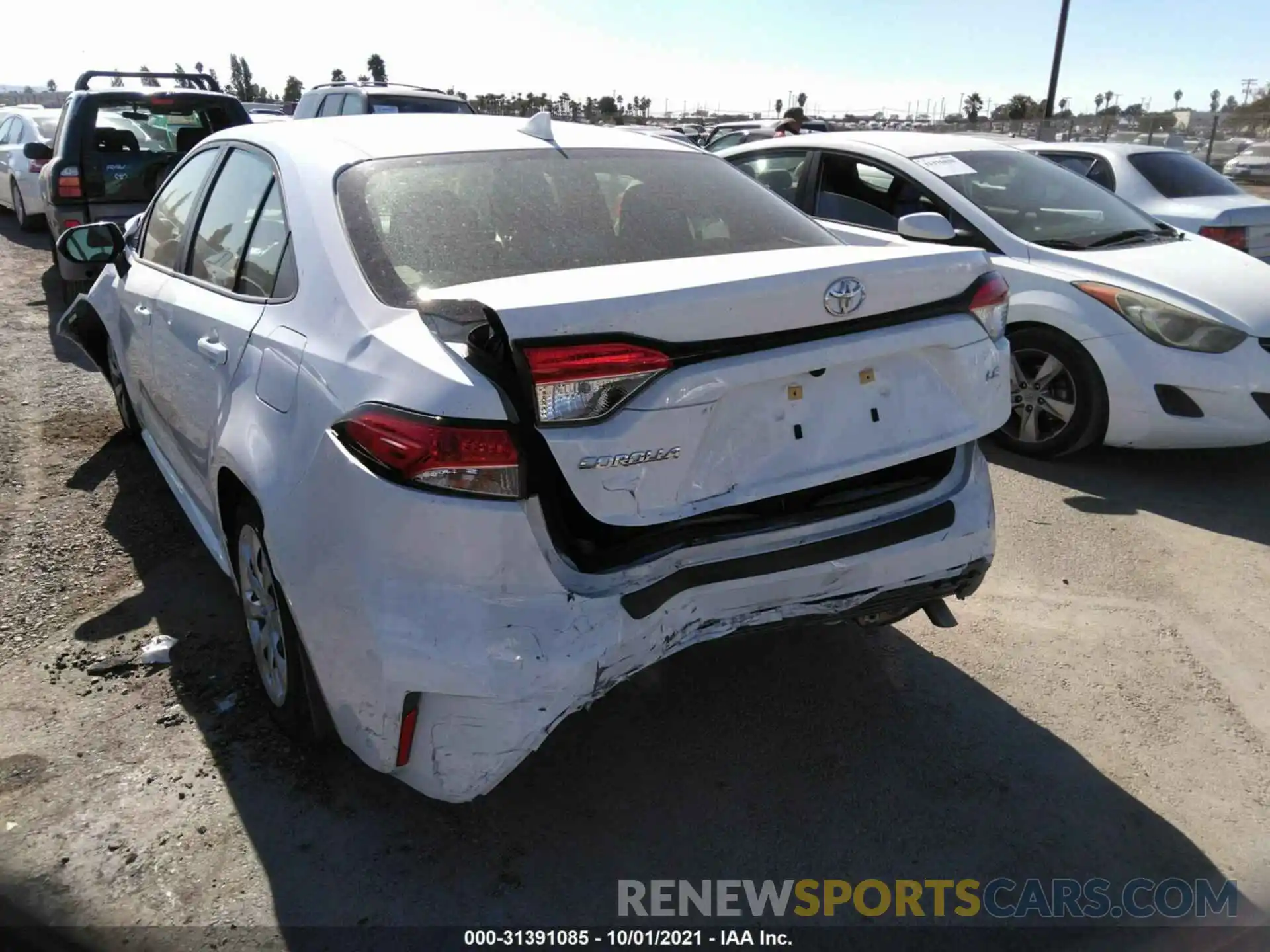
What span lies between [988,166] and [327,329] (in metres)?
4.84

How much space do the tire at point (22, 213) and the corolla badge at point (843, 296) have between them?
13.5 m

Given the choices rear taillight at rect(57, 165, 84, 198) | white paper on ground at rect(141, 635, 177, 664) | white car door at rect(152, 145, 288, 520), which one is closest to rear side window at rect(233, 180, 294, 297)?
white car door at rect(152, 145, 288, 520)

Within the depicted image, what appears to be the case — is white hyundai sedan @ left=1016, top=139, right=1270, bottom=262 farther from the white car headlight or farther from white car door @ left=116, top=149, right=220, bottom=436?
white car door @ left=116, top=149, right=220, bottom=436

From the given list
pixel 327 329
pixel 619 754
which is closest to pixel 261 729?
pixel 619 754

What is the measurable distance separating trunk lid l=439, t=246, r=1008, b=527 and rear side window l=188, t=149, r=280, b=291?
1.21 metres

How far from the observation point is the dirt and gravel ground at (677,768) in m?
2.37

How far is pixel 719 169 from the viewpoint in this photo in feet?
11.2

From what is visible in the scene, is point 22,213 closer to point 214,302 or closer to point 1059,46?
point 214,302

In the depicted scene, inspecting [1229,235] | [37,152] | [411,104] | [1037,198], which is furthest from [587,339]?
[411,104]

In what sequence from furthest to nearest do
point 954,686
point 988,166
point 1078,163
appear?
1. point 1078,163
2. point 988,166
3. point 954,686

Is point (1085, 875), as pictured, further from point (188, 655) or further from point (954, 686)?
point (188, 655)

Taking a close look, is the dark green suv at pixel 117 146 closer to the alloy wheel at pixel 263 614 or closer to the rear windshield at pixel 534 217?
the alloy wheel at pixel 263 614

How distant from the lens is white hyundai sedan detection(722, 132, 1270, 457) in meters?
4.73

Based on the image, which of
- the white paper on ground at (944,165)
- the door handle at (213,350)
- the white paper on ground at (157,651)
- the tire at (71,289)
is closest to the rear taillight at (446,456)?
the door handle at (213,350)
